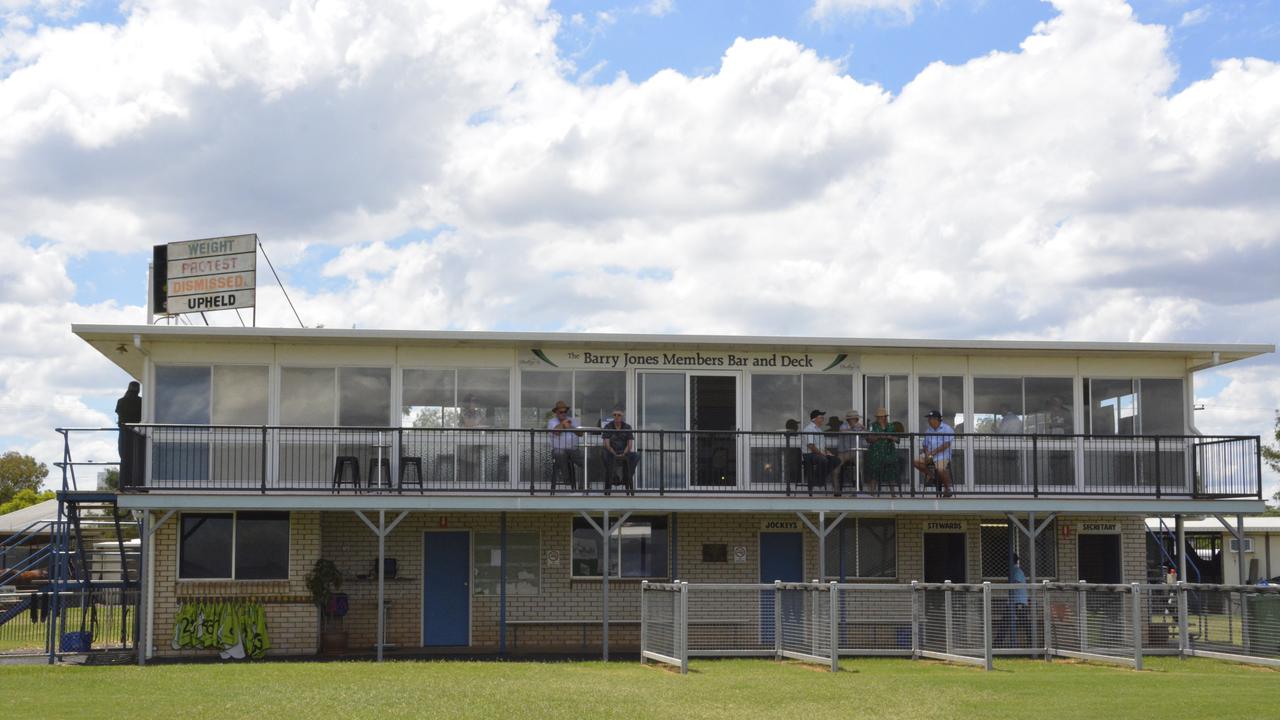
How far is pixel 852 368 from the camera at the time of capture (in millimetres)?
26078

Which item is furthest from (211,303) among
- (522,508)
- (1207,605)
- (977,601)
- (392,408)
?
(1207,605)

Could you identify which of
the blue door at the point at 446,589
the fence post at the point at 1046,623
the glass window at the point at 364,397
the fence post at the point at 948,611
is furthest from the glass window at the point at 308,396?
the fence post at the point at 1046,623

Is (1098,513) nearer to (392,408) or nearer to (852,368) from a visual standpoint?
(852,368)

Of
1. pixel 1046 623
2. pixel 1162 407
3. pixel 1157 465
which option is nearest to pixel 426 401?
pixel 1046 623

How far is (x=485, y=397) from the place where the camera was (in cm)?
2527

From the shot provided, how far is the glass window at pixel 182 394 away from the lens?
2448 centimetres

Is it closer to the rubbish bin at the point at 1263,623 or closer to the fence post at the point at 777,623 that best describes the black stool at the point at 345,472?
the fence post at the point at 777,623

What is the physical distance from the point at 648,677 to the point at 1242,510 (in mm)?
11244

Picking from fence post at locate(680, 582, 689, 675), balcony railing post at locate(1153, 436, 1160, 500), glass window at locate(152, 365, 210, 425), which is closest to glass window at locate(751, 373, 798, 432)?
balcony railing post at locate(1153, 436, 1160, 500)

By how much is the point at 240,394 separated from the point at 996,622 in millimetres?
12722

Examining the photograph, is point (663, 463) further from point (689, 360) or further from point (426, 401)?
point (426, 401)

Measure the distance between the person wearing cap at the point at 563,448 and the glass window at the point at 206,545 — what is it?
5.46m

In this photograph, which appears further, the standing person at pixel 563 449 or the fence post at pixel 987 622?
the standing person at pixel 563 449

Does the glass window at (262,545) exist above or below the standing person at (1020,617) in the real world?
above
